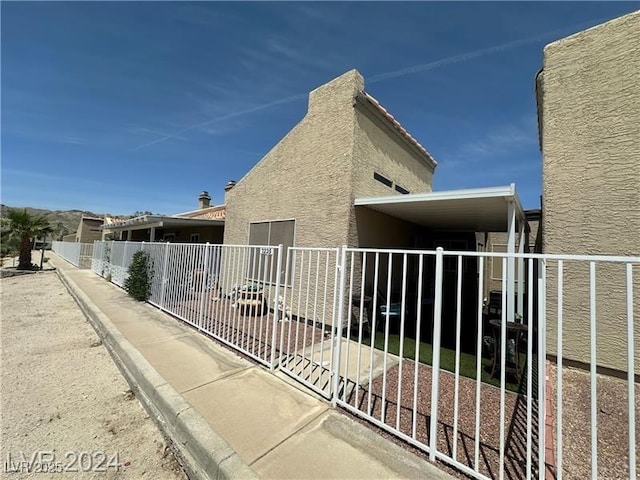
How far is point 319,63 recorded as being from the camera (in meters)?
8.43

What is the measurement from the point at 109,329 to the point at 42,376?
1.68 metres

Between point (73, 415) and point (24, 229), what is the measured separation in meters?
25.3

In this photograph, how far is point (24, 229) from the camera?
20.8 meters

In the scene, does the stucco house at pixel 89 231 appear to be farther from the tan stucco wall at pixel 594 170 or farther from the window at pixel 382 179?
the tan stucco wall at pixel 594 170

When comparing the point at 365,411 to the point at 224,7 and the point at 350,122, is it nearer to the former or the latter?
the point at 350,122

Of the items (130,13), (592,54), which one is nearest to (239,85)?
(130,13)

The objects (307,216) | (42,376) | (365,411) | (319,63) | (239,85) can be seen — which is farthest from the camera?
(239,85)

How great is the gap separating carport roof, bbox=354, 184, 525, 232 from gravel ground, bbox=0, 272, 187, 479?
5658 mm

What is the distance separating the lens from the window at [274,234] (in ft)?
27.4

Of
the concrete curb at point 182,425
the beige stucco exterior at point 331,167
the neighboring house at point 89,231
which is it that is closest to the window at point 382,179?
the beige stucco exterior at point 331,167

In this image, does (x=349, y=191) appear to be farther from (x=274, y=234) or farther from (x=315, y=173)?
(x=274, y=234)
